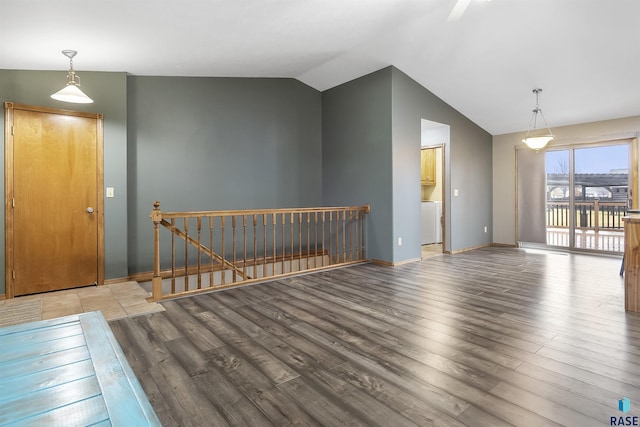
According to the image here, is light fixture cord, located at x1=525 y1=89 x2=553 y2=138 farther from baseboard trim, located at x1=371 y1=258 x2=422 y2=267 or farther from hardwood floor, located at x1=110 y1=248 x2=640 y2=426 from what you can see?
baseboard trim, located at x1=371 y1=258 x2=422 y2=267

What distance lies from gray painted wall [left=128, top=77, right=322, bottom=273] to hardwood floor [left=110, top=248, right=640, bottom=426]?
6.14ft

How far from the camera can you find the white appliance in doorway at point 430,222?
24.8 ft

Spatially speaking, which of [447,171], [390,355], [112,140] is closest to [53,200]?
[112,140]

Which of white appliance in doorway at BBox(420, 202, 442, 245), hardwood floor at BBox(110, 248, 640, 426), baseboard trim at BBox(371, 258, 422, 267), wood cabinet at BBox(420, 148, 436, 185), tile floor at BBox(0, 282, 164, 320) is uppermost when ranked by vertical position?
wood cabinet at BBox(420, 148, 436, 185)

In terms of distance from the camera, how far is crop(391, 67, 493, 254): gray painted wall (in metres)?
5.36

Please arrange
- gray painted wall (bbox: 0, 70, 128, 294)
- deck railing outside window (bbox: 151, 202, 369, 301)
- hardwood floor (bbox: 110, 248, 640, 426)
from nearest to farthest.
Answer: hardwood floor (bbox: 110, 248, 640, 426)
gray painted wall (bbox: 0, 70, 128, 294)
deck railing outside window (bbox: 151, 202, 369, 301)

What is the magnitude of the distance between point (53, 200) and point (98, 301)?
1379 millimetres

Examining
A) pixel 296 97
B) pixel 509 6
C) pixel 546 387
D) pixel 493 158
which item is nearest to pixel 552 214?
pixel 493 158

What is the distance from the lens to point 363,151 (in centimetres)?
567

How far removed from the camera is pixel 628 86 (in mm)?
4887

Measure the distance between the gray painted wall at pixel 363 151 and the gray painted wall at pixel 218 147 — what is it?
0.95 feet

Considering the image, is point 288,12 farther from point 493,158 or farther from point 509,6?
point 493,158

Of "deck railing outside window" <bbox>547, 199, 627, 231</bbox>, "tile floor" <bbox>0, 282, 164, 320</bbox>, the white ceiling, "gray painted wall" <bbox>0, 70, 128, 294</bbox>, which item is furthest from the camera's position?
"deck railing outside window" <bbox>547, 199, 627, 231</bbox>

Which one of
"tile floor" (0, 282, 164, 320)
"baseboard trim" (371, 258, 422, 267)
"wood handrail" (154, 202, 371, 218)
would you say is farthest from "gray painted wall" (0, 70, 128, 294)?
"baseboard trim" (371, 258, 422, 267)
